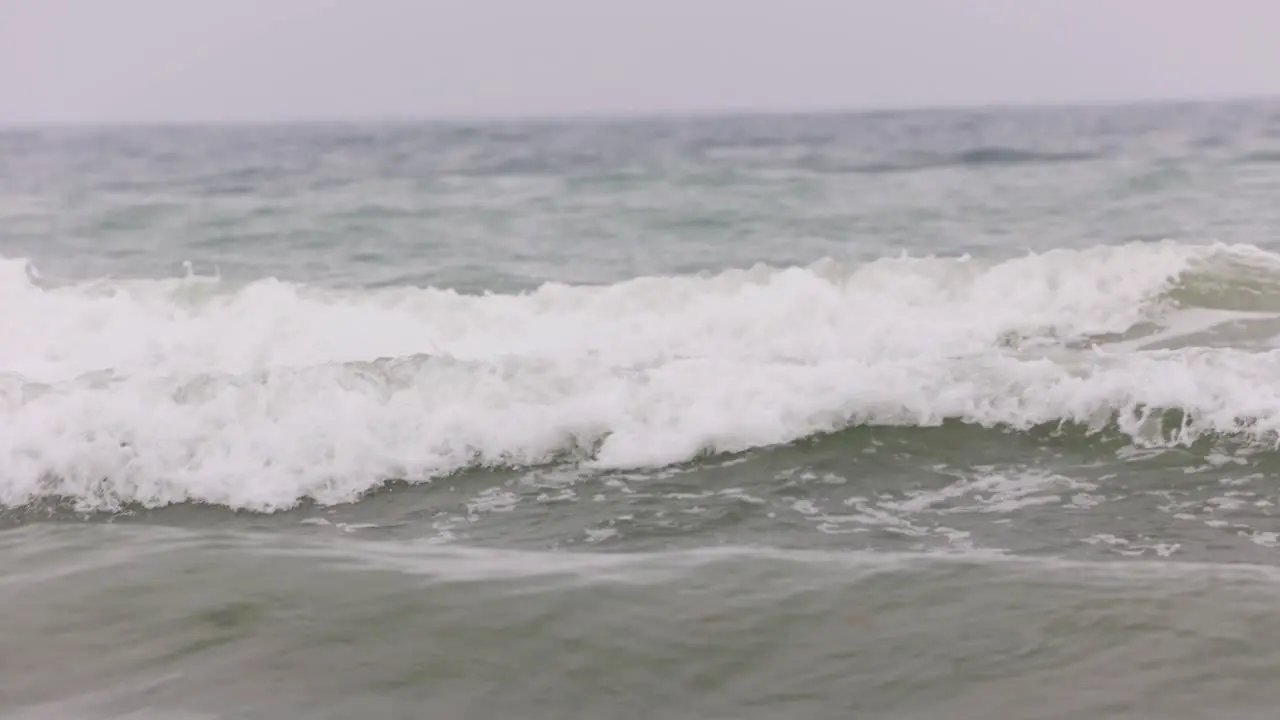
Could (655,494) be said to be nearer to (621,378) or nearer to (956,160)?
(621,378)

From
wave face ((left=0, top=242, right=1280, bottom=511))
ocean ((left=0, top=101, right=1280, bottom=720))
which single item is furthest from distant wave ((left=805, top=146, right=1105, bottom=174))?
wave face ((left=0, top=242, right=1280, bottom=511))

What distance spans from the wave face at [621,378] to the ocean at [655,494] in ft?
0.10

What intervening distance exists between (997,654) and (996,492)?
198 cm

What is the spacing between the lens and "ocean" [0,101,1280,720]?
3682mm

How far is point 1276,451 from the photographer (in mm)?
5871

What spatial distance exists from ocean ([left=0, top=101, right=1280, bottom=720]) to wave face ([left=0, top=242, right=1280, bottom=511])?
30 millimetres

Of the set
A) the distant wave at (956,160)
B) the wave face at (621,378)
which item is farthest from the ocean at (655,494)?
the distant wave at (956,160)

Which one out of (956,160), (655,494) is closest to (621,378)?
(655,494)

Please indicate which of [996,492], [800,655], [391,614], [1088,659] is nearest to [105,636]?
[391,614]

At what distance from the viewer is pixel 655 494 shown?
5773mm

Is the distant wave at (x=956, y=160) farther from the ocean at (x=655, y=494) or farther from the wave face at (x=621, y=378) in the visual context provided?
the wave face at (x=621, y=378)

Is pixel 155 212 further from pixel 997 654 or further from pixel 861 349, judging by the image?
pixel 997 654

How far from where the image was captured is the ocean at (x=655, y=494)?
3682 mm

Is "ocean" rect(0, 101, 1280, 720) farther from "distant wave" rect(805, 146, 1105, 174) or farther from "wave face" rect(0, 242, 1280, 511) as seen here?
"distant wave" rect(805, 146, 1105, 174)
